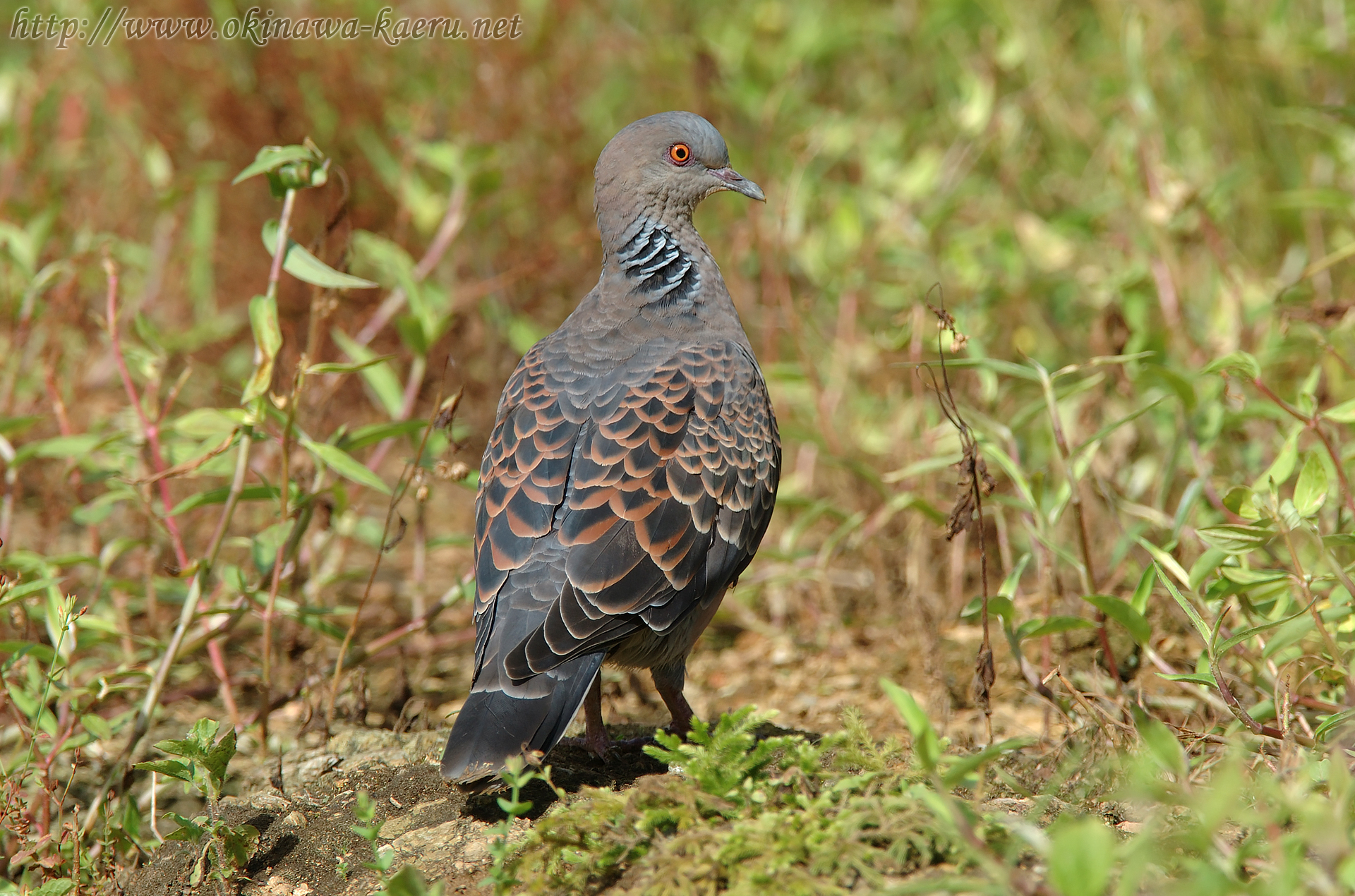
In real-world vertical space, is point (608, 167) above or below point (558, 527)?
above

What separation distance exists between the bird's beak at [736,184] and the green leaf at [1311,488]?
2262 millimetres

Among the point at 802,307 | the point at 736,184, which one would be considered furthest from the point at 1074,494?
the point at 802,307

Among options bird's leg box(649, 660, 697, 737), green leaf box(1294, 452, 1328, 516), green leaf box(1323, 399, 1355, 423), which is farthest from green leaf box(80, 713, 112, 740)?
green leaf box(1323, 399, 1355, 423)

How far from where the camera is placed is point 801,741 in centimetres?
→ 313

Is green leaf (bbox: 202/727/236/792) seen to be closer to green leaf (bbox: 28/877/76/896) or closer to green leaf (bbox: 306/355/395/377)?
green leaf (bbox: 28/877/76/896)

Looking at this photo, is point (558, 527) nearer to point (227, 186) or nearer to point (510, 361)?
point (510, 361)

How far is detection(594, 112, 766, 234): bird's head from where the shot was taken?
448 centimetres

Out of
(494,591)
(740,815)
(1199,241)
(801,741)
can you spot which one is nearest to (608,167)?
(494,591)

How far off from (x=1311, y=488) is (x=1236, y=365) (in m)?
0.49

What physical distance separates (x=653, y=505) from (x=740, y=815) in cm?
114

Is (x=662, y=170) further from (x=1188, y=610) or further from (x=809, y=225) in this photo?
(x=809, y=225)

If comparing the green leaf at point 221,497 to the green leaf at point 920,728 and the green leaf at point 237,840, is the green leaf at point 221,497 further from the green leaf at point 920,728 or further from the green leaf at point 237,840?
the green leaf at point 920,728

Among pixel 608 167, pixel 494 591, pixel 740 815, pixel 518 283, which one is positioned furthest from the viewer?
pixel 518 283

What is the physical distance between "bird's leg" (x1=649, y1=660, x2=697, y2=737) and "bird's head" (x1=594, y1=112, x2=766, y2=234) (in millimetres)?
1798
